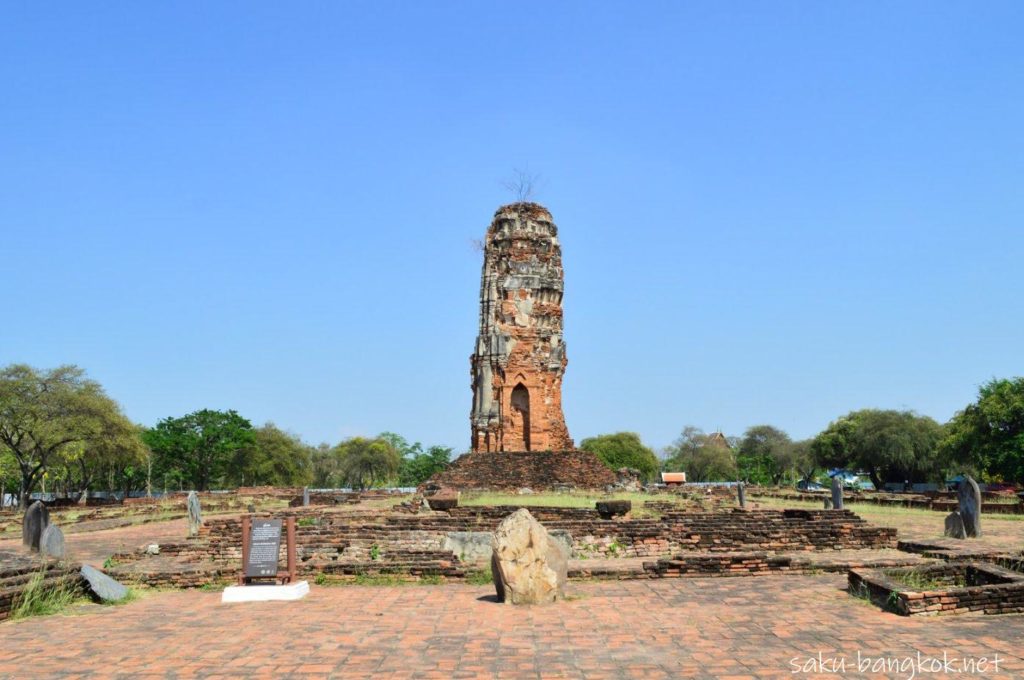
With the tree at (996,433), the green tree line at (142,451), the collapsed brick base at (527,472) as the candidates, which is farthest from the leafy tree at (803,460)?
the collapsed brick base at (527,472)

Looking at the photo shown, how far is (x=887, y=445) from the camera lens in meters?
49.7

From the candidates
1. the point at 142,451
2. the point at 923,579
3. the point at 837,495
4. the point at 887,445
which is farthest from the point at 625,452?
the point at 923,579

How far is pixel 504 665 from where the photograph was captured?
602 centimetres

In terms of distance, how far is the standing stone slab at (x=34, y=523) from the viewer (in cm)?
1437

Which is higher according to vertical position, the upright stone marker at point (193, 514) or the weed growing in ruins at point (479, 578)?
the upright stone marker at point (193, 514)

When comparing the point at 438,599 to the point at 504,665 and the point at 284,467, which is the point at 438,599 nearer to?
the point at 504,665

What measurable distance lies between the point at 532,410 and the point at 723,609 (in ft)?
97.1

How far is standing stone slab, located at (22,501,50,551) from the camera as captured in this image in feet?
47.1

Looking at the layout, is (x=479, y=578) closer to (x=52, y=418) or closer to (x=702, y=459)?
(x=52, y=418)

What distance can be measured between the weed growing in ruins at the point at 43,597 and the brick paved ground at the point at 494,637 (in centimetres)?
27

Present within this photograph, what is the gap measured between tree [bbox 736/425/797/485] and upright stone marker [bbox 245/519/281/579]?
66.3m

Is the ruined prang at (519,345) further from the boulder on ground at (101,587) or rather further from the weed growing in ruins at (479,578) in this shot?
the boulder on ground at (101,587)

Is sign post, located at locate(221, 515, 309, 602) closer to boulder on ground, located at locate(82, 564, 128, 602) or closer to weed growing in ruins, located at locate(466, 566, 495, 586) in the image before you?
boulder on ground, located at locate(82, 564, 128, 602)

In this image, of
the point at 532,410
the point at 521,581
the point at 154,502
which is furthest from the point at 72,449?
the point at 521,581
